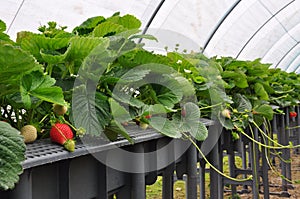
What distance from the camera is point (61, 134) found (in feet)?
2.87

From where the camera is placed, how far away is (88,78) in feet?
3.34

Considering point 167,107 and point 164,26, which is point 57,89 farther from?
point 164,26

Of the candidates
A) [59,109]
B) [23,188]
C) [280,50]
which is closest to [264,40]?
[280,50]

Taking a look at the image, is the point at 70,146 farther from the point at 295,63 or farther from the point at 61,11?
the point at 295,63

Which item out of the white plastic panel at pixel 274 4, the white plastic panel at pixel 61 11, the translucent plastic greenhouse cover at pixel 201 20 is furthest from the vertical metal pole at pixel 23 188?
the white plastic panel at pixel 274 4

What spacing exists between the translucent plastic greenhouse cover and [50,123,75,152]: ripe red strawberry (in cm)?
148

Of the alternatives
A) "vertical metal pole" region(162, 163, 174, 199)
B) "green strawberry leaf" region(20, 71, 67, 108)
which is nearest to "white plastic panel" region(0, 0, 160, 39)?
"vertical metal pole" region(162, 163, 174, 199)

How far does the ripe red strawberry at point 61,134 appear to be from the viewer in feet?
2.85

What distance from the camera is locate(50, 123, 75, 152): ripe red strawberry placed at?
0.87 metres

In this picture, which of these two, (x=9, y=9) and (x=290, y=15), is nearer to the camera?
(x=9, y=9)

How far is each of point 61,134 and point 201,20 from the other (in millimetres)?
5551

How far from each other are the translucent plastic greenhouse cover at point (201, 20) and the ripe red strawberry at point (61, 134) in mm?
1485

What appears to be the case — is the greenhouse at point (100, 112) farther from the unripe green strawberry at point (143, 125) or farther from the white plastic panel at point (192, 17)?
the white plastic panel at point (192, 17)

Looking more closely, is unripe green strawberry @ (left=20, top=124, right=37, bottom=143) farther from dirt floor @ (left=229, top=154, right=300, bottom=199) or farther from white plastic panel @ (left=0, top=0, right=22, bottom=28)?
dirt floor @ (left=229, top=154, right=300, bottom=199)
